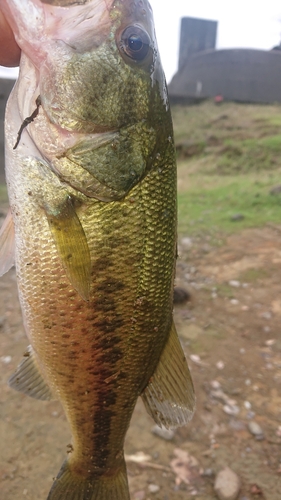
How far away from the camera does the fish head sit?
112cm

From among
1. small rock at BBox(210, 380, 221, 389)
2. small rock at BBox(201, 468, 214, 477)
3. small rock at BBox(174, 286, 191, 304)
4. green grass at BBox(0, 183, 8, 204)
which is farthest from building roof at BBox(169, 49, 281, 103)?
small rock at BBox(201, 468, 214, 477)

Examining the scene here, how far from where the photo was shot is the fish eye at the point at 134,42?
1.18 metres

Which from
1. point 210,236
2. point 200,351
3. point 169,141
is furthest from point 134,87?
point 210,236

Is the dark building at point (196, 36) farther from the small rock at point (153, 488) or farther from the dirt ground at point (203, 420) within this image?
the small rock at point (153, 488)

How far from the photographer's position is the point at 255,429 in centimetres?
260

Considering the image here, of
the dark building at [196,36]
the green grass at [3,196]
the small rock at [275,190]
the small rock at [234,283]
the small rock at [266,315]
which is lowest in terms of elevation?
the green grass at [3,196]

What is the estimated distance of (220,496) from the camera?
212 centimetres

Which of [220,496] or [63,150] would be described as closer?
[63,150]

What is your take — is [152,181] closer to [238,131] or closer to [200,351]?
[200,351]

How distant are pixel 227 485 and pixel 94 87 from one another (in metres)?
2.20

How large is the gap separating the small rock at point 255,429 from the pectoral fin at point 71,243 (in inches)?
80.8

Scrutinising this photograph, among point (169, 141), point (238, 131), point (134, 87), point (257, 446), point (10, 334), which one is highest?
point (134, 87)

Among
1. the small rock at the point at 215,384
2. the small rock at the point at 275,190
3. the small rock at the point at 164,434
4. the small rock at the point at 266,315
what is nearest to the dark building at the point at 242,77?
the small rock at the point at 275,190

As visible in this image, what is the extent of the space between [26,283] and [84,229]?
27 cm
